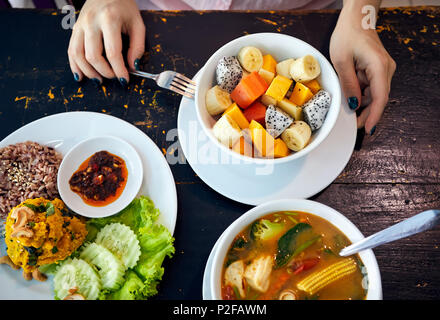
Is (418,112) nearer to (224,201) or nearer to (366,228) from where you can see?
(366,228)

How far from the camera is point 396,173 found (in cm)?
154

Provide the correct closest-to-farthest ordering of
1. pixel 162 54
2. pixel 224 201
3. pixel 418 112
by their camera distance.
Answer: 1. pixel 224 201
2. pixel 418 112
3. pixel 162 54

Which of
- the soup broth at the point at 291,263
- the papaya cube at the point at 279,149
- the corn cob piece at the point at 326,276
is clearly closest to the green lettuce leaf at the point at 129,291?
the soup broth at the point at 291,263

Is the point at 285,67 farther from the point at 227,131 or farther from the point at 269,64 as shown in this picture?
the point at 227,131

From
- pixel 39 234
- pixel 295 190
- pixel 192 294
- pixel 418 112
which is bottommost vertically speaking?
pixel 192 294

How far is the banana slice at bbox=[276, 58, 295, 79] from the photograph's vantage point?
56.8 inches

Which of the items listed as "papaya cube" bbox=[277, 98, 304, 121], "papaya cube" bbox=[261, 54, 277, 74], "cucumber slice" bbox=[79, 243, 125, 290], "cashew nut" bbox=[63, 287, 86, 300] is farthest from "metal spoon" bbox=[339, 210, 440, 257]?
"cashew nut" bbox=[63, 287, 86, 300]

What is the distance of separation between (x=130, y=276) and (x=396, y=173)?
1253 millimetres

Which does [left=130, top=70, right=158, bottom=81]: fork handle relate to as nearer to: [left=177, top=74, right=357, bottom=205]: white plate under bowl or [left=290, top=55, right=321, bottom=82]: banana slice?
[left=177, top=74, right=357, bottom=205]: white plate under bowl

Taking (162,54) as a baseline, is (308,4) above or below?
above

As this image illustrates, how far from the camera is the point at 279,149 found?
1.34 m

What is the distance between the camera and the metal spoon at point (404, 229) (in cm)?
90

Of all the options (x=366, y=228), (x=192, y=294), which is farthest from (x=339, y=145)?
(x=192, y=294)

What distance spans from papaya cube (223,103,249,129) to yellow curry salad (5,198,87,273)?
31.4 inches
